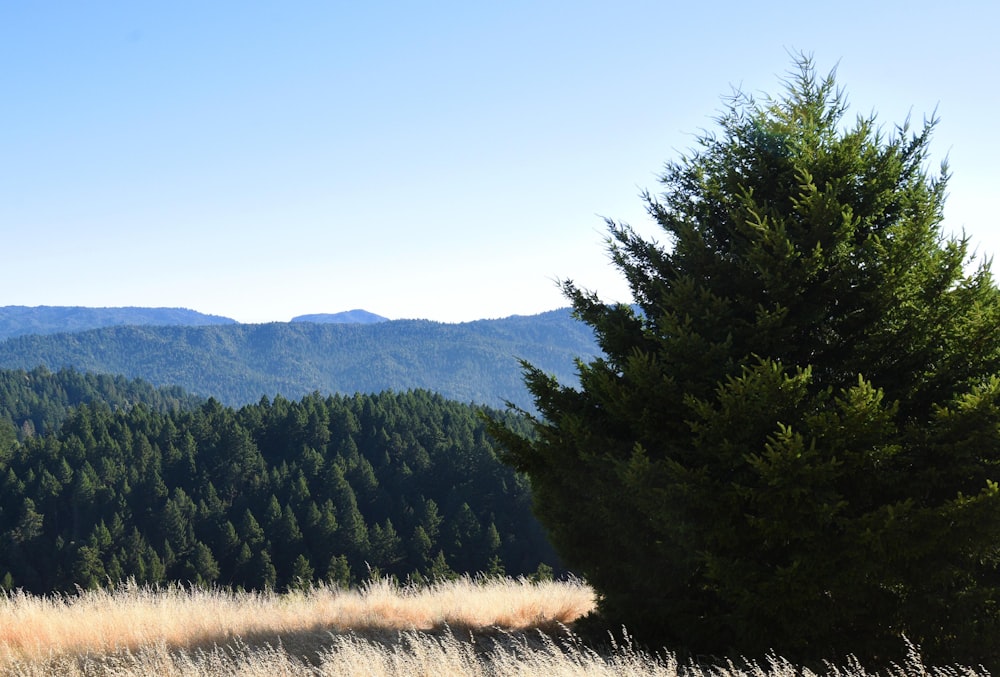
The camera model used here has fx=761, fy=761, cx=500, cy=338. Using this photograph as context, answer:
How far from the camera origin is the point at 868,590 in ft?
20.5

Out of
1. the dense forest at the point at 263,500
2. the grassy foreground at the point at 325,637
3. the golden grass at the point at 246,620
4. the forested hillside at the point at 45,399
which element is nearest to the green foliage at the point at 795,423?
the grassy foreground at the point at 325,637

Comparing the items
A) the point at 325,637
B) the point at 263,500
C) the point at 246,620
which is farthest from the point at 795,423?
the point at 263,500

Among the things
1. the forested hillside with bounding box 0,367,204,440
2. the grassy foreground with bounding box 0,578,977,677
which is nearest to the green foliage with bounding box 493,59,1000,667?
the grassy foreground with bounding box 0,578,977,677

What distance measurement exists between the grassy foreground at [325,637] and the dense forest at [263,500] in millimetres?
51988

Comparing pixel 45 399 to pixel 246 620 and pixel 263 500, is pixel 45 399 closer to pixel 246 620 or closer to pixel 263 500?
pixel 263 500

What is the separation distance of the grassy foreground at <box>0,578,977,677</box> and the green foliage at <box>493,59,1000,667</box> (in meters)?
0.52

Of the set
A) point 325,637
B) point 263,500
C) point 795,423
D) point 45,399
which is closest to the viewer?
point 795,423

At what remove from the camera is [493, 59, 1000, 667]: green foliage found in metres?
6.09

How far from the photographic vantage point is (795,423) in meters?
6.31

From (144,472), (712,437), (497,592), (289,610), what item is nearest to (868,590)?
(712,437)

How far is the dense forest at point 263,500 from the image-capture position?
2795 inches

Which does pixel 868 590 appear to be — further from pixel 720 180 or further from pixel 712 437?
pixel 720 180

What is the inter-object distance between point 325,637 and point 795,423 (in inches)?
192

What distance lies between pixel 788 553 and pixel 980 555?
152 cm
